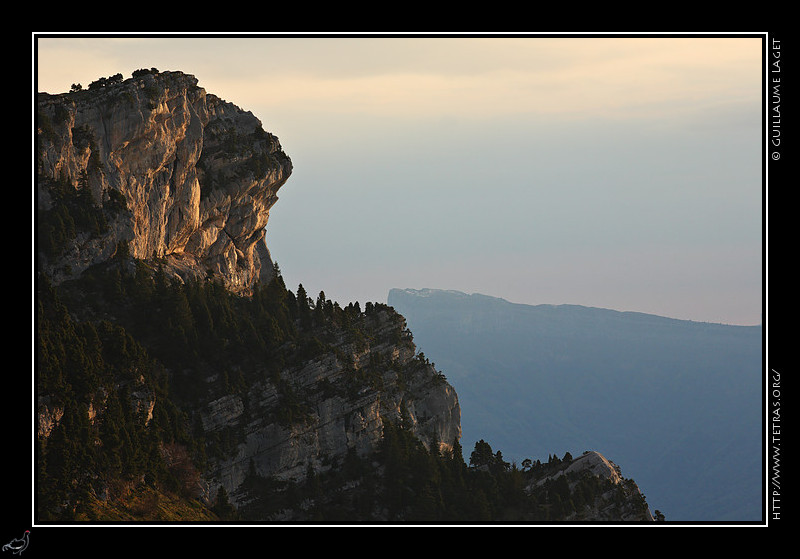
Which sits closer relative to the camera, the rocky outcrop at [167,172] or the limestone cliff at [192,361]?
the limestone cliff at [192,361]

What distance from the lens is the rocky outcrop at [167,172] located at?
10638cm

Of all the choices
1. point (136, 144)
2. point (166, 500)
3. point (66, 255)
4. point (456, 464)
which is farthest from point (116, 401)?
point (456, 464)

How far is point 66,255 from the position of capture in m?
104
